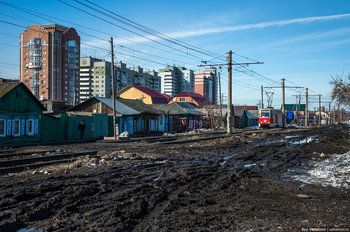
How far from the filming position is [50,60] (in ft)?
351

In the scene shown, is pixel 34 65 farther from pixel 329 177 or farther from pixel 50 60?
pixel 329 177

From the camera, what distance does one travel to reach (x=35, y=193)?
23.1 ft

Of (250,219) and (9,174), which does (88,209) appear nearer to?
(250,219)

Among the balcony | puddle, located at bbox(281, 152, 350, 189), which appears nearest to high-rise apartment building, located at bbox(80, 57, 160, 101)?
the balcony

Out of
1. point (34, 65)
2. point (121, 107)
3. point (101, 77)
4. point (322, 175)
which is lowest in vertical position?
point (322, 175)

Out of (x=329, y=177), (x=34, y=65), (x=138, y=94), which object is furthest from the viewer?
(x=34, y=65)

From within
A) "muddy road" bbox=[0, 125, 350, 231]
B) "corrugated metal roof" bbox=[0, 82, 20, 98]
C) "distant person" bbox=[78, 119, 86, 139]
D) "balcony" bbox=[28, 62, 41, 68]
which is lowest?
"muddy road" bbox=[0, 125, 350, 231]

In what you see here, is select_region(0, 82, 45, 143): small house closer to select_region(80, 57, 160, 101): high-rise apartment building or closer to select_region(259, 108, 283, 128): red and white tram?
select_region(259, 108, 283, 128): red and white tram

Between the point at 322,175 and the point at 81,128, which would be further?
the point at 81,128

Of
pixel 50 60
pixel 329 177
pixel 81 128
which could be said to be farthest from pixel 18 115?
pixel 50 60

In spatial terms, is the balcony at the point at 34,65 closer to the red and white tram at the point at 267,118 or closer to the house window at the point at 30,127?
the red and white tram at the point at 267,118

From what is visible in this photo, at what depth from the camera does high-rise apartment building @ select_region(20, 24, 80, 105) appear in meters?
107

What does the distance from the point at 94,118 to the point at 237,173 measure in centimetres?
2352

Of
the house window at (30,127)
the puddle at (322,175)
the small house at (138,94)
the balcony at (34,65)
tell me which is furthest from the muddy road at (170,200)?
the balcony at (34,65)
